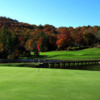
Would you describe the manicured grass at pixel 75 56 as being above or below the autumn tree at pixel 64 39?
below

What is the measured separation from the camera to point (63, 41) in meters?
84.6

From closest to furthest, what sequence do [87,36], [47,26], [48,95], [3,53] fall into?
[48,95], [3,53], [87,36], [47,26]

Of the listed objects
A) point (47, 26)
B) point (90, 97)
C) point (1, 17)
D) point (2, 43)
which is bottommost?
point (90, 97)

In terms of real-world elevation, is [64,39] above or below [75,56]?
above

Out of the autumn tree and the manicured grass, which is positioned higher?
the autumn tree

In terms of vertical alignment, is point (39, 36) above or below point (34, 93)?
above

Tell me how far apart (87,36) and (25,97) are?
8940 cm

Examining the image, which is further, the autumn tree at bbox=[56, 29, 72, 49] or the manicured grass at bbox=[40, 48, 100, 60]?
the autumn tree at bbox=[56, 29, 72, 49]

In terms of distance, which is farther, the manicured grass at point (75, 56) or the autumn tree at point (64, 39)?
the autumn tree at point (64, 39)

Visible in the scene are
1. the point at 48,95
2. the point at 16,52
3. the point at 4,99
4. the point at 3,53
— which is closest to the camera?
the point at 4,99

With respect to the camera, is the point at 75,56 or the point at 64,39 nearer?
the point at 75,56

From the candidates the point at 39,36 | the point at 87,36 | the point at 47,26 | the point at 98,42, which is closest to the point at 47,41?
the point at 39,36

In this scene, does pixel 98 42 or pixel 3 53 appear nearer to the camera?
pixel 3 53

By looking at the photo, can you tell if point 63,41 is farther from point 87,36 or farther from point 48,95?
point 48,95
